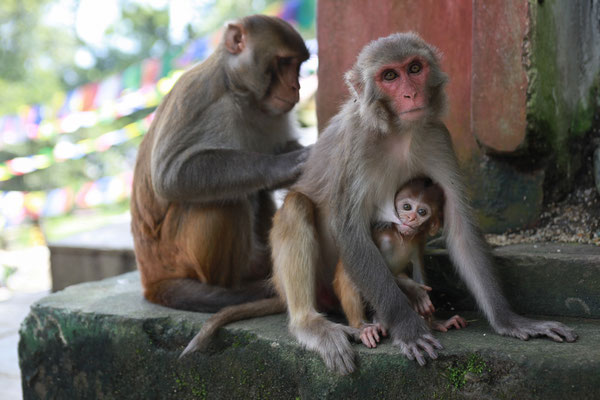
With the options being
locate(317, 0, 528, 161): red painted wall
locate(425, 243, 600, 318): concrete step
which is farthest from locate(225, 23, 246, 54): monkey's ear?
locate(425, 243, 600, 318): concrete step

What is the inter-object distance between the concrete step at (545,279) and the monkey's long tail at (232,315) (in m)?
0.96

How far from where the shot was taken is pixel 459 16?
3859mm

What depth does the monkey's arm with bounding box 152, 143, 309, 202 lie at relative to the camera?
12.7 ft

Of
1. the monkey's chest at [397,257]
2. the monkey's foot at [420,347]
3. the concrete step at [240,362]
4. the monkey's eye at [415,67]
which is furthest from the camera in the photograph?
the monkey's chest at [397,257]

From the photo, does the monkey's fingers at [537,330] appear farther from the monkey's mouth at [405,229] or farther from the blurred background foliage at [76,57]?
the blurred background foliage at [76,57]

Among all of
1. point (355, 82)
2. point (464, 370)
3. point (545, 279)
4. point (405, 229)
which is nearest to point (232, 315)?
point (405, 229)

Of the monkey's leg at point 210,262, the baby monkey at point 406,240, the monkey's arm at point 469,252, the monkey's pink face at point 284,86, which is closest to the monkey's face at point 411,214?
the baby monkey at point 406,240

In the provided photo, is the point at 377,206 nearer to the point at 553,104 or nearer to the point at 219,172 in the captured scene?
the point at 219,172

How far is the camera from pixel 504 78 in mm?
3553

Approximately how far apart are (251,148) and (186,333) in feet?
4.21

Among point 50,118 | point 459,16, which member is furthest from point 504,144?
point 50,118

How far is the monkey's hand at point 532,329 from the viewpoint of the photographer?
2.87 m

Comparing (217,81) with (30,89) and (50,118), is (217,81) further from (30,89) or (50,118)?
(30,89)

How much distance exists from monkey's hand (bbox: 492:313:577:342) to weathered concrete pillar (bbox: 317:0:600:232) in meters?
0.97
